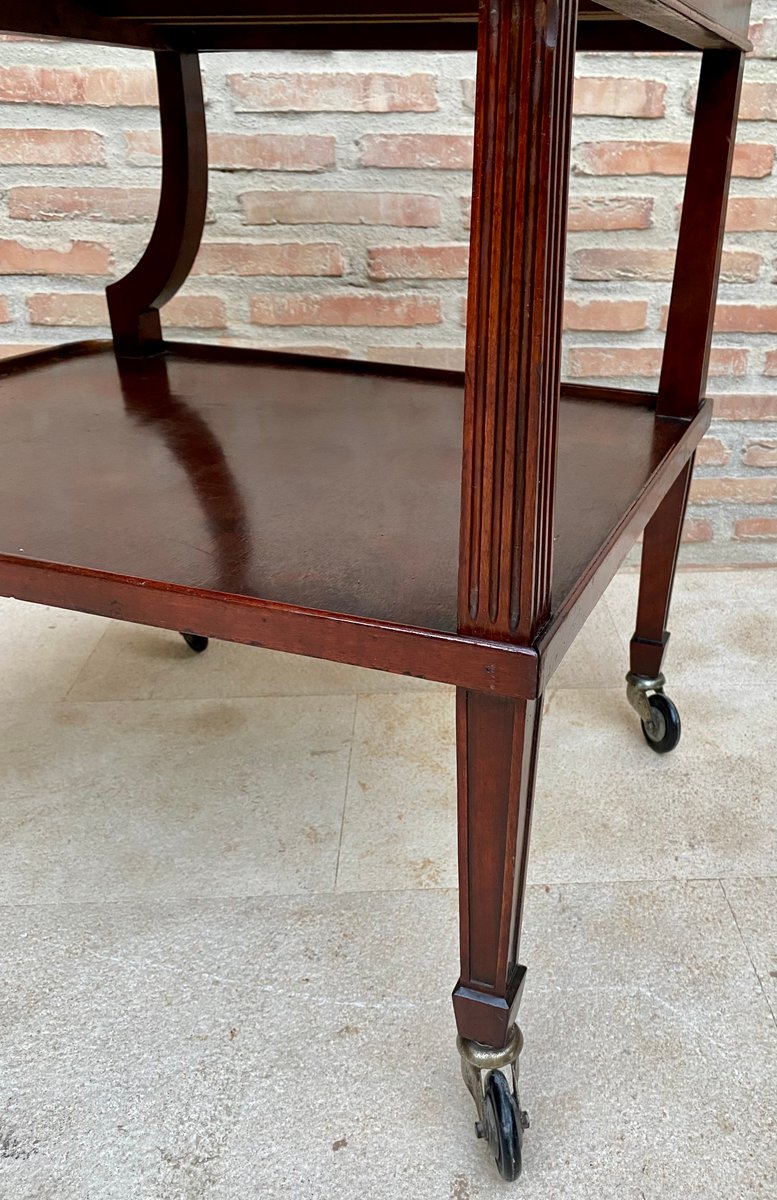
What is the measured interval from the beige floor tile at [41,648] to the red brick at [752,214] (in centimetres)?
117

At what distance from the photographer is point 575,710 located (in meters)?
1.38

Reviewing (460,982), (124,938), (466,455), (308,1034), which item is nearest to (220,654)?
(124,938)

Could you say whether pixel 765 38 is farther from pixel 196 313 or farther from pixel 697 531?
pixel 196 313

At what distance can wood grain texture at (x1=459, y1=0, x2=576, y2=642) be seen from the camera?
A: 1.60 ft

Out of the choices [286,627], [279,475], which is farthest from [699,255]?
[286,627]

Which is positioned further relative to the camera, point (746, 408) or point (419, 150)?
point (746, 408)

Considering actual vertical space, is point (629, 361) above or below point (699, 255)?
below

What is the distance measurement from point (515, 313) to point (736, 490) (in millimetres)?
1325

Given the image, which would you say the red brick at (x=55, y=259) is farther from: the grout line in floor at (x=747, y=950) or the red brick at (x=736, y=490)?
the grout line in floor at (x=747, y=950)

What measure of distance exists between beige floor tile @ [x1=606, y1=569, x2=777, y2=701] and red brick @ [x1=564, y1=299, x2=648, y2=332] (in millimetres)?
430

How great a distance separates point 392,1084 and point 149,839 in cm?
42

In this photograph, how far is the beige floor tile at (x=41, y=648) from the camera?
4.75 feet

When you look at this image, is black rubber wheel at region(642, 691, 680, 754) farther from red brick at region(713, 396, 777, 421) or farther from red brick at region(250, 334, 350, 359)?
red brick at region(250, 334, 350, 359)

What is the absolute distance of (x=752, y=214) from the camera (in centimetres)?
154
